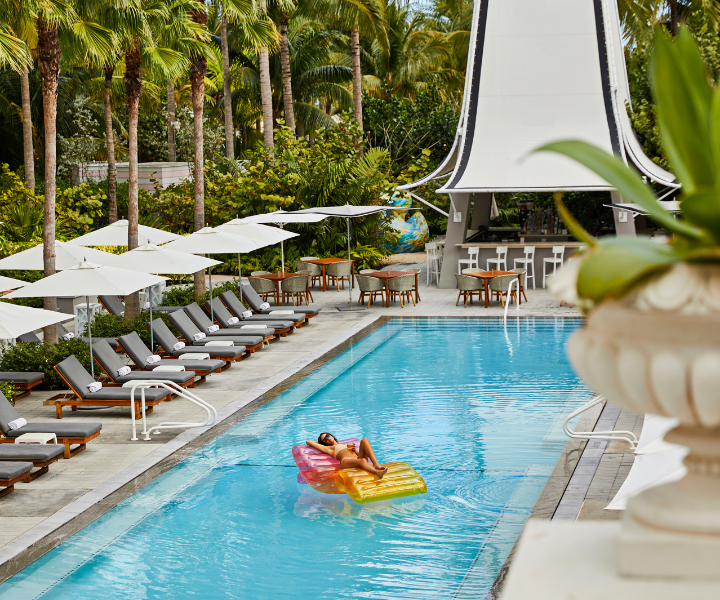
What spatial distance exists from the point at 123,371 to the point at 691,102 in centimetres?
1250

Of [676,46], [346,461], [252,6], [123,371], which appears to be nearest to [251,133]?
[252,6]

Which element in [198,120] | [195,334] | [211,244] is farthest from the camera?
[198,120]

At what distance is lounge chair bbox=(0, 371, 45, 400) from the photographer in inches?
544

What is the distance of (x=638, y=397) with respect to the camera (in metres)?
1.78

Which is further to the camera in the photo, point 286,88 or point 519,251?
point 286,88

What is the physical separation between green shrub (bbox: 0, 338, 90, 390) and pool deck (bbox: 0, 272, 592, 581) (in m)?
0.32

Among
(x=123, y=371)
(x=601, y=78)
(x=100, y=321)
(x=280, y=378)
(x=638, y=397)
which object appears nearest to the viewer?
(x=638, y=397)

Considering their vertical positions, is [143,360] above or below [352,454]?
above

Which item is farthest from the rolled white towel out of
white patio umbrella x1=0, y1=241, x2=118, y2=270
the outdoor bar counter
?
the outdoor bar counter

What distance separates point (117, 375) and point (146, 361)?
3.07ft

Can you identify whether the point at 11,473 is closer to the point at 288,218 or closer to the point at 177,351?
the point at 177,351

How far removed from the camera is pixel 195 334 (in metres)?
16.6

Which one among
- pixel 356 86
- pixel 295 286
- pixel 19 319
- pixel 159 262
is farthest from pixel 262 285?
pixel 356 86

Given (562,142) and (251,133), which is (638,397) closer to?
(562,142)
